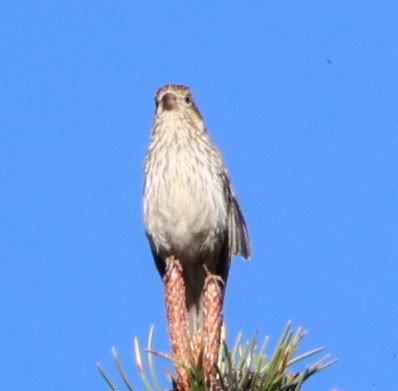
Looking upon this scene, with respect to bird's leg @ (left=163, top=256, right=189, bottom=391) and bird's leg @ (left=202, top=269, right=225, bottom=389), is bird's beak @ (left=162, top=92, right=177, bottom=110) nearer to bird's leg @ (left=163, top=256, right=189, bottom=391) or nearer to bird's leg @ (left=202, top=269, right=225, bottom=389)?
bird's leg @ (left=163, top=256, right=189, bottom=391)

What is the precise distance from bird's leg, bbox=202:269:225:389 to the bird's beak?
293 centimetres

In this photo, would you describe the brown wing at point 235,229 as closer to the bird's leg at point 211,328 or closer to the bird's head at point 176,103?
the bird's head at point 176,103

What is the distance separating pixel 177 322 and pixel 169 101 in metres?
3.24

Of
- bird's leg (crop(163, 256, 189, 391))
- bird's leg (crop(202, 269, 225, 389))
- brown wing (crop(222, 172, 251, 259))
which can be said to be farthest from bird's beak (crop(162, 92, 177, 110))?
bird's leg (crop(202, 269, 225, 389))

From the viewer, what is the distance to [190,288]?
649cm

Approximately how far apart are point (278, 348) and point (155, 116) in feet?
13.0

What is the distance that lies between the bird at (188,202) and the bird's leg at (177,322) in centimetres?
159

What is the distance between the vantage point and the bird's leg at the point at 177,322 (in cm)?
379

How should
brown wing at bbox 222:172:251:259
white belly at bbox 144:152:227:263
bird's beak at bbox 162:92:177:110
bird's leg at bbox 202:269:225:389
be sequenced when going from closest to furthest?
1. bird's leg at bbox 202:269:225:389
2. white belly at bbox 144:152:227:263
3. brown wing at bbox 222:172:251:259
4. bird's beak at bbox 162:92:177:110

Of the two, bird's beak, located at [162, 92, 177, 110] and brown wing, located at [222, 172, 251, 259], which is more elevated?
bird's beak, located at [162, 92, 177, 110]

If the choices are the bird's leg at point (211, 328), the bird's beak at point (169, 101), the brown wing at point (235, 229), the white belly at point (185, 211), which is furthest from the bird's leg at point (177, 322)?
the bird's beak at point (169, 101)

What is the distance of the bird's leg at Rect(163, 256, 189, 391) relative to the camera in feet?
12.4

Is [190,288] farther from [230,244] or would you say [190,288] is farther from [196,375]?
[196,375]

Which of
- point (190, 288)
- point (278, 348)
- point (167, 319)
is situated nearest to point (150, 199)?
point (190, 288)
